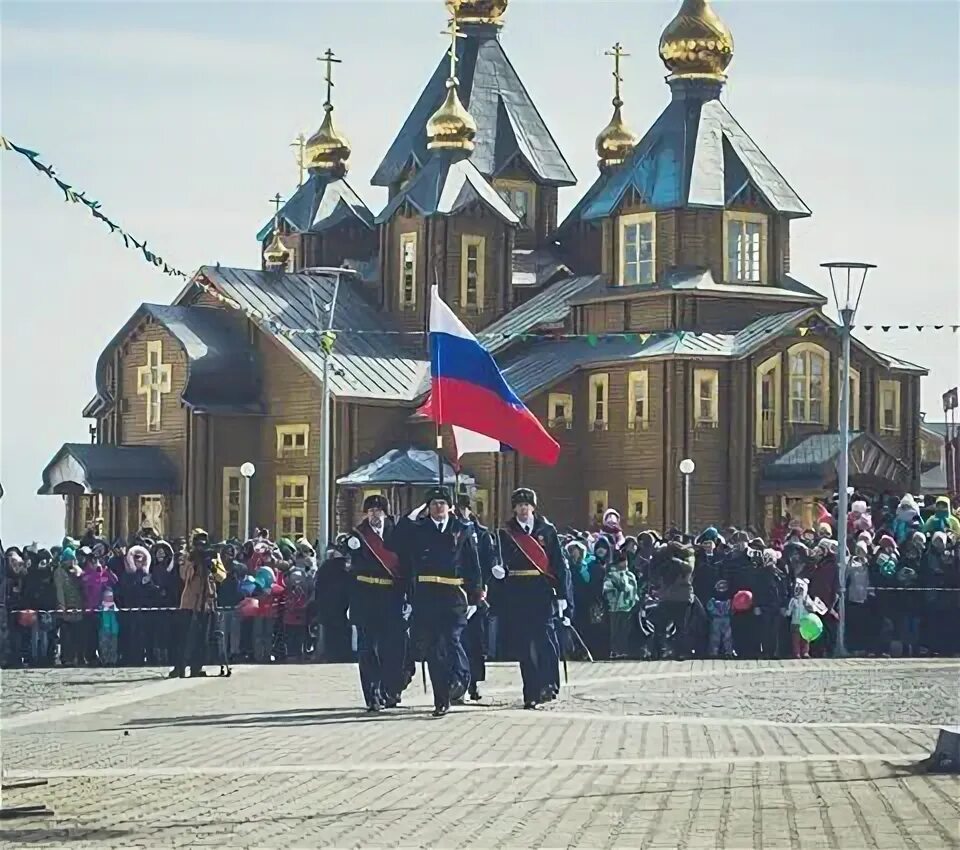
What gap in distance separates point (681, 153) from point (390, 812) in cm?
4518

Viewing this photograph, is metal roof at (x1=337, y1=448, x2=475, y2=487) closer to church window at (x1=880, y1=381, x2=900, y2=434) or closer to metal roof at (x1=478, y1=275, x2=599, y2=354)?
metal roof at (x1=478, y1=275, x2=599, y2=354)

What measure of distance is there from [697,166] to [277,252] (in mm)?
17087

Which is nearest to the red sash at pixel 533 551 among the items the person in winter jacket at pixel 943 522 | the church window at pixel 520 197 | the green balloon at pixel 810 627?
the green balloon at pixel 810 627

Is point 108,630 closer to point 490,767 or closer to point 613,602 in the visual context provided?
point 613,602

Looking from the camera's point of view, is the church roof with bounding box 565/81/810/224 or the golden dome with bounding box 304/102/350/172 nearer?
the church roof with bounding box 565/81/810/224

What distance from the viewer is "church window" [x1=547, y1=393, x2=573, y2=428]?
184 feet

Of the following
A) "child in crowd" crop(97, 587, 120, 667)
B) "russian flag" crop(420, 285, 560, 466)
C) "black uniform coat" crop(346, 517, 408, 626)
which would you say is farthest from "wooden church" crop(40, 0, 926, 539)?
"black uniform coat" crop(346, 517, 408, 626)

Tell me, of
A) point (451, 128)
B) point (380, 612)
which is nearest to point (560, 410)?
point (451, 128)

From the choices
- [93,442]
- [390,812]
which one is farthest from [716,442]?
[390,812]

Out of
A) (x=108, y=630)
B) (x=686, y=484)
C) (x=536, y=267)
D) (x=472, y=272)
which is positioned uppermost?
(x=536, y=267)

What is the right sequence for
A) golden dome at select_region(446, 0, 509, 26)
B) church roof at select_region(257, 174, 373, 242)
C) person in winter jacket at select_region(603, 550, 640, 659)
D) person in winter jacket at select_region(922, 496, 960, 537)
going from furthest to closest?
church roof at select_region(257, 174, 373, 242) < golden dome at select_region(446, 0, 509, 26) < person in winter jacket at select_region(922, 496, 960, 537) < person in winter jacket at select_region(603, 550, 640, 659)

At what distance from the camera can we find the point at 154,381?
60875mm

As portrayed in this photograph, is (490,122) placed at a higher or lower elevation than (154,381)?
higher

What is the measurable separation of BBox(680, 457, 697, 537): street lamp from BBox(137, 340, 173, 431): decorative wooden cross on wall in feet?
45.8
